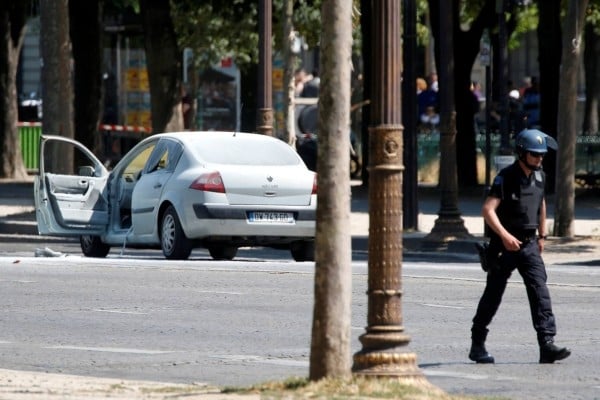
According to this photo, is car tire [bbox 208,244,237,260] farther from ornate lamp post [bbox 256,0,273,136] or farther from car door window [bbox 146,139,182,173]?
ornate lamp post [bbox 256,0,273,136]

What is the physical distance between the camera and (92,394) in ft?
30.6

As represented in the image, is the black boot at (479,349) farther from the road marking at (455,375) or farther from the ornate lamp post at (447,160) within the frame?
the ornate lamp post at (447,160)

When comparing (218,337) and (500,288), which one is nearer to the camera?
(500,288)

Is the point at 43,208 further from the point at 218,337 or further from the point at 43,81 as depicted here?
the point at 218,337

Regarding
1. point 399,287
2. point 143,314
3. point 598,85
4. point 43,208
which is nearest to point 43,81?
point 43,208

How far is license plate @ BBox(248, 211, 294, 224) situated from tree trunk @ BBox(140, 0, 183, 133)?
1331 cm

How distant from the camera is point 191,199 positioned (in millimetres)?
19391

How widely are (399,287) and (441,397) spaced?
752mm

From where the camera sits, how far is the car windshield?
1997 centimetres

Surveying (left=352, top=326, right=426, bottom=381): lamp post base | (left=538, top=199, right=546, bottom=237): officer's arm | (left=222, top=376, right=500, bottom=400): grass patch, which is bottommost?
(left=222, top=376, right=500, bottom=400): grass patch

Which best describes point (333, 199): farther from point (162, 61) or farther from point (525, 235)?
point (162, 61)

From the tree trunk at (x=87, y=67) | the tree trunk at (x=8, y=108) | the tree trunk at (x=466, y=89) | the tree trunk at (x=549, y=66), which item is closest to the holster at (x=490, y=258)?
the tree trunk at (x=549, y=66)

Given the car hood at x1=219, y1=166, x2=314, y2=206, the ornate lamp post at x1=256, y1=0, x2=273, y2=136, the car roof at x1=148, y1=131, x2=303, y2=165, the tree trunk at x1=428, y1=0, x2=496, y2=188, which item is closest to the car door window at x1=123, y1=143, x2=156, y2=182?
the car roof at x1=148, y1=131, x2=303, y2=165

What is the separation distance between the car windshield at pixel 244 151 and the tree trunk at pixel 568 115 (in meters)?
4.55
